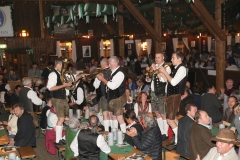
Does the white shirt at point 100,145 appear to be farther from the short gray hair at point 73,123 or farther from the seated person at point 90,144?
the short gray hair at point 73,123

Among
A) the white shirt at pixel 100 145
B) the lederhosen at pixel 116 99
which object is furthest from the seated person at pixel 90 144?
the lederhosen at pixel 116 99

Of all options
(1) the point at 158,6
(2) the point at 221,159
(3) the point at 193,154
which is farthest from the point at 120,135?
(1) the point at 158,6

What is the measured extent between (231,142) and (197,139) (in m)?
0.87

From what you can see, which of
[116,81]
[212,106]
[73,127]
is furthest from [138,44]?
[73,127]

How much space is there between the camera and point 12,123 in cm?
675

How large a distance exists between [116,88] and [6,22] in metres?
12.1

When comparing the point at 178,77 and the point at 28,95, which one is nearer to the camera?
the point at 178,77

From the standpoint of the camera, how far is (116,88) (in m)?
5.83

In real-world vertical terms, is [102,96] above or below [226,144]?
above

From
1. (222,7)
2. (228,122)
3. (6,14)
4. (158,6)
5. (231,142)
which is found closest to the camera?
(231,142)

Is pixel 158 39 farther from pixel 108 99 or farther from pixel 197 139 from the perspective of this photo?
pixel 197 139

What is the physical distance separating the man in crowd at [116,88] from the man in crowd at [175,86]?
2.91ft

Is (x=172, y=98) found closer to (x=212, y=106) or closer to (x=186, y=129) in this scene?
(x=186, y=129)

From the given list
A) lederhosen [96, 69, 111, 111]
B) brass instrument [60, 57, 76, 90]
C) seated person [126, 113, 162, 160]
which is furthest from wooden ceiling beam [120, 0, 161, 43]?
seated person [126, 113, 162, 160]
